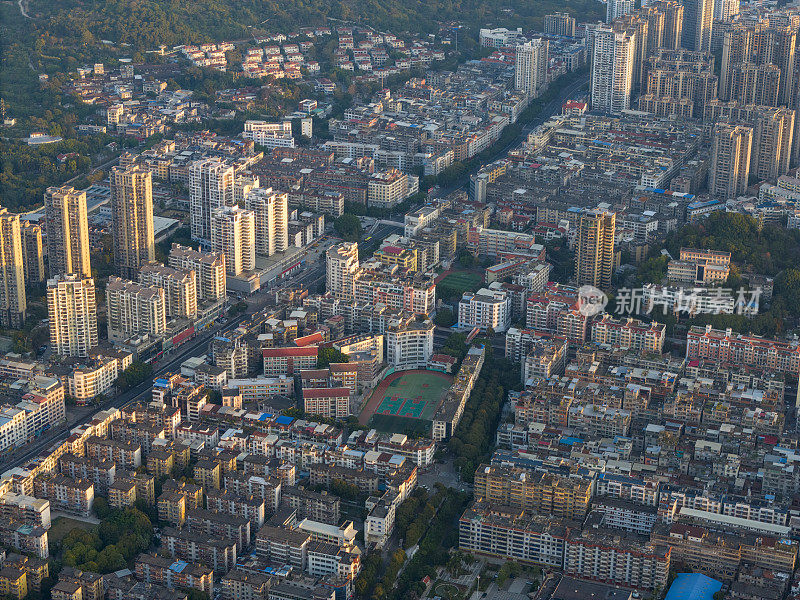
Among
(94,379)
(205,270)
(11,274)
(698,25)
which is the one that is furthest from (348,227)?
(698,25)

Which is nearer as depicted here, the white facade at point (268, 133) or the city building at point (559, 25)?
the white facade at point (268, 133)

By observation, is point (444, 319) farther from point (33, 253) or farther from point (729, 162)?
point (729, 162)

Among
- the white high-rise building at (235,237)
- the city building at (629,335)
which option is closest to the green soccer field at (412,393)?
the city building at (629,335)

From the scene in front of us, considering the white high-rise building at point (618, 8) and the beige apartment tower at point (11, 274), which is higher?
the white high-rise building at point (618, 8)

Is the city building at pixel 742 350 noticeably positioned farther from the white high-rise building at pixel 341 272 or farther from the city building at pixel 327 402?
the white high-rise building at pixel 341 272

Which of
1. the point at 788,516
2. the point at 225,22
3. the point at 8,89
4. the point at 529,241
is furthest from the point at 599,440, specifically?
the point at 225,22

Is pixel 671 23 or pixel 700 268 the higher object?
pixel 671 23

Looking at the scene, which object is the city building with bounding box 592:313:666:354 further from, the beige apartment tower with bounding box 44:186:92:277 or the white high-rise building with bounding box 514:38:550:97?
the white high-rise building with bounding box 514:38:550:97
